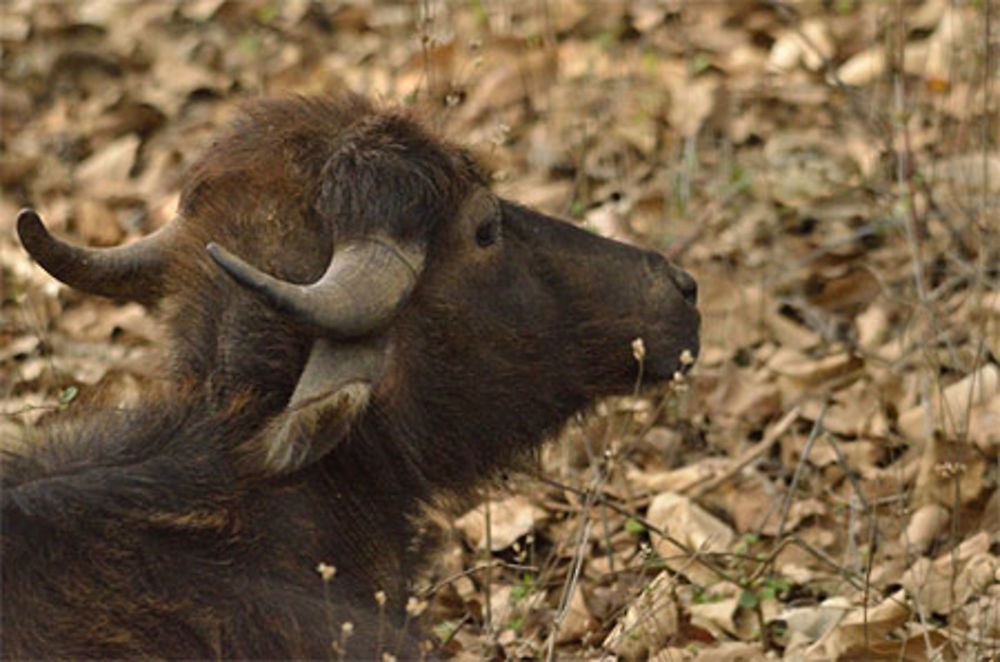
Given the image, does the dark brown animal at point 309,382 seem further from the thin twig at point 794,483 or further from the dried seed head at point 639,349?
the thin twig at point 794,483

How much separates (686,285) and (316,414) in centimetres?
162

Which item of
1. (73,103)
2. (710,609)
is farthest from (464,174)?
(73,103)

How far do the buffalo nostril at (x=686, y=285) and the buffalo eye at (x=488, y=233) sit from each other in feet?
2.27

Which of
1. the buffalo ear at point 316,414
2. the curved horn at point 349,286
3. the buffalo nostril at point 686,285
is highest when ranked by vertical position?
the curved horn at point 349,286

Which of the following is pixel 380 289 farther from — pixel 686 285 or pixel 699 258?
pixel 699 258

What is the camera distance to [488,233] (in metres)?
5.64

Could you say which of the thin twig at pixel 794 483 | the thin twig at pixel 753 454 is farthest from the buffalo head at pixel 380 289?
the thin twig at pixel 753 454

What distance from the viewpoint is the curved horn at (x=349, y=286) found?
15.0ft

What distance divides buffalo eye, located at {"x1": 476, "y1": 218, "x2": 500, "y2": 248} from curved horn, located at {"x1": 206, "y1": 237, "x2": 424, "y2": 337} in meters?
0.43

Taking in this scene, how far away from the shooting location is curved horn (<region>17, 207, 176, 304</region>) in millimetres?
5535

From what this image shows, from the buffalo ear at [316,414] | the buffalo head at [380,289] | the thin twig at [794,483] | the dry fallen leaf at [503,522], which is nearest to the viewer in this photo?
the buffalo ear at [316,414]

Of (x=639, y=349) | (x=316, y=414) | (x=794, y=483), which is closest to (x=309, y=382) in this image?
(x=316, y=414)

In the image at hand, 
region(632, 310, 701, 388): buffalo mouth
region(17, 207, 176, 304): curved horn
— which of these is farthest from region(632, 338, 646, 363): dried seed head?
region(17, 207, 176, 304): curved horn

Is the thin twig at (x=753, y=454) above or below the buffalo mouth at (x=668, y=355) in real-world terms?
below
